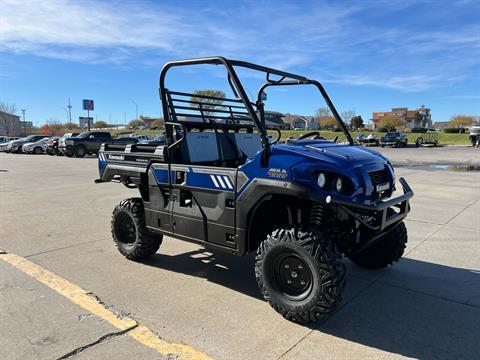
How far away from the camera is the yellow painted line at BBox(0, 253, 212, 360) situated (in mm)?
2914

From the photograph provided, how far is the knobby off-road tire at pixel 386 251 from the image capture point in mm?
4352

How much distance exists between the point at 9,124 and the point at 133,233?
307 ft

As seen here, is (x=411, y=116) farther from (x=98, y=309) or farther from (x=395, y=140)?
(x=98, y=309)

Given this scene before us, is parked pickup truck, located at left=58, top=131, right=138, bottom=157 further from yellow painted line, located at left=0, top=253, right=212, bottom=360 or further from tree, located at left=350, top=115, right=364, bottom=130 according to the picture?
tree, located at left=350, top=115, right=364, bottom=130

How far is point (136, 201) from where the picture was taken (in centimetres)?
486

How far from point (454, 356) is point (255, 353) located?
1375mm

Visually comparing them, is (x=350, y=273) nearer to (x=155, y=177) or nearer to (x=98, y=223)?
(x=155, y=177)

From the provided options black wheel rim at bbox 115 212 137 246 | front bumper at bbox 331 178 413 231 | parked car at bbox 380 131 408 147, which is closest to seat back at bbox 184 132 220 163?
black wheel rim at bbox 115 212 137 246

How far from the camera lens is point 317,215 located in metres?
3.50

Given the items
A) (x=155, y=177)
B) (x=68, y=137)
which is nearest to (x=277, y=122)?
(x=155, y=177)

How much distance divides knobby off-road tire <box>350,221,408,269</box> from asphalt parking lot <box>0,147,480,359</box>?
11 centimetres

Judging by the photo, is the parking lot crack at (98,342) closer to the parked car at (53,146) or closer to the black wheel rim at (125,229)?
the black wheel rim at (125,229)

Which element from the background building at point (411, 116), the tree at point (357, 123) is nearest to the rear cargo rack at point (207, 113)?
the tree at point (357, 123)

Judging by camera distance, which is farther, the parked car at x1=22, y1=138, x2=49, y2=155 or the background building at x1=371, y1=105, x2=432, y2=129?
the background building at x1=371, y1=105, x2=432, y2=129
